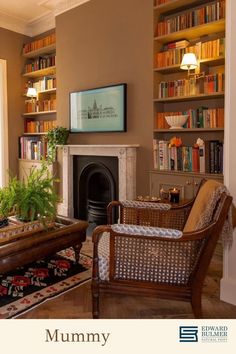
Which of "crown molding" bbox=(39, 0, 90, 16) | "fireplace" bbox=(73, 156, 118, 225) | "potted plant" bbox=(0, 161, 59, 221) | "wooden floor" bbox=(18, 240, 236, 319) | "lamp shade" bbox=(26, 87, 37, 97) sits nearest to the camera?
"wooden floor" bbox=(18, 240, 236, 319)

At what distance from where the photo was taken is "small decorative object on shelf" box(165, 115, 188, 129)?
3236 mm

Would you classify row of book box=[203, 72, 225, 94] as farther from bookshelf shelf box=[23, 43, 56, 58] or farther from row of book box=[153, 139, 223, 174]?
bookshelf shelf box=[23, 43, 56, 58]

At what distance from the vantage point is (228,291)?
2.20m

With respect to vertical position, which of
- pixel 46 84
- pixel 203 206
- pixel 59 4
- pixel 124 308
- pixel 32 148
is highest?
pixel 59 4

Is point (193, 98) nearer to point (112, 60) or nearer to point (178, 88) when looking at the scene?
point (178, 88)

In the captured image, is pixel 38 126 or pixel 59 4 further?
pixel 38 126

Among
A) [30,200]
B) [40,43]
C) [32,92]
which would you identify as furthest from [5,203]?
[40,43]

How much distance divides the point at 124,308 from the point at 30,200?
110 cm

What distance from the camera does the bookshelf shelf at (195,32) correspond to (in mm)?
2977

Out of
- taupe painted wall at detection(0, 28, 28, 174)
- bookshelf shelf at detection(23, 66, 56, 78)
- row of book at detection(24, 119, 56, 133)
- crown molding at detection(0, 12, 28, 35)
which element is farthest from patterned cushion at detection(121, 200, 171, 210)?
crown molding at detection(0, 12, 28, 35)

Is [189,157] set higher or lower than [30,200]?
higher

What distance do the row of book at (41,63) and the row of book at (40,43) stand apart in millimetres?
187

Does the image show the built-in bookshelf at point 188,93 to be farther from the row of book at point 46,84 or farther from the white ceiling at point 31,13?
the row of book at point 46,84

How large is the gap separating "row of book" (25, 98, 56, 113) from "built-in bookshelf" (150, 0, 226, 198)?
7.09 feet
